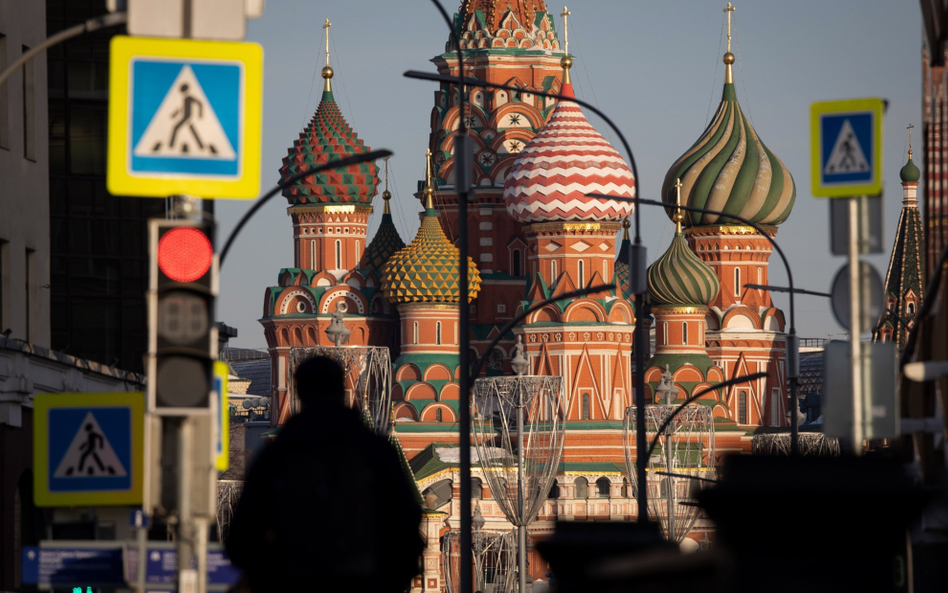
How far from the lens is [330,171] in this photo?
85.5 metres

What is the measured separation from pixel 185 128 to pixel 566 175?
238ft

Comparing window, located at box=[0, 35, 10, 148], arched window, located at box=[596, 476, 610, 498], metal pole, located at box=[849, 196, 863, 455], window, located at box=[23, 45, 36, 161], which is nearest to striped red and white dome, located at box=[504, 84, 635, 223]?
arched window, located at box=[596, 476, 610, 498]

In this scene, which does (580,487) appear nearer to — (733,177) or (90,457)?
(733,177)

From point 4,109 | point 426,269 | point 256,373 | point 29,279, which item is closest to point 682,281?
point 426,269

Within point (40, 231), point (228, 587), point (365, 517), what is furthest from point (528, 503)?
point (365, 517)

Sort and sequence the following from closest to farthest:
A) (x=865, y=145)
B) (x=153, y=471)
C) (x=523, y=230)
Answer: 1. (x=153, y=471)
2. (x=865, y=145)
3. (x=523, y=230)

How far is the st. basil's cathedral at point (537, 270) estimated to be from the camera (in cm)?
7912

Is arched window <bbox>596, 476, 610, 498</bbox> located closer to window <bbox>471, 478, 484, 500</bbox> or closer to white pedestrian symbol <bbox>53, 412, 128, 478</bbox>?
window <bbox>471, 478, 484, 500</bbox>

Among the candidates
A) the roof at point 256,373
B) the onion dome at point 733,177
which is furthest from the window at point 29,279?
the roof at point 256,373

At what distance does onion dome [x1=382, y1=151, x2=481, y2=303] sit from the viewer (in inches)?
3219

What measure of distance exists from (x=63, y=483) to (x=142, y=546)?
0.57 metres

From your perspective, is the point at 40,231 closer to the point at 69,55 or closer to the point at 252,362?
the point at 69,55

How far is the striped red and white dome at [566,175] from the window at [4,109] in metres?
54.9

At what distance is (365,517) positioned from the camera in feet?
24.6
